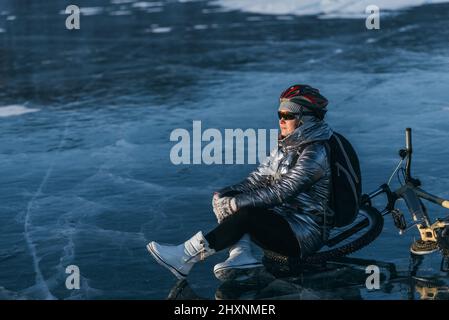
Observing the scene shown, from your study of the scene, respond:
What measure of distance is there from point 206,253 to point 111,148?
190 inches

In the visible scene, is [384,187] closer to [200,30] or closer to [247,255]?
[247,255]

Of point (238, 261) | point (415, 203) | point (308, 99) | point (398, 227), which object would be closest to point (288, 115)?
point (308, 99)

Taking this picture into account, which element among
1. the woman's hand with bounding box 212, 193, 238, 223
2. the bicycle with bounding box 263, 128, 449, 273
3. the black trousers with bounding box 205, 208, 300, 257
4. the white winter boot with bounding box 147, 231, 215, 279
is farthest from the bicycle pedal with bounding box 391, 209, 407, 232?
the white winter boot with bounding box 147, 231, 215, 279

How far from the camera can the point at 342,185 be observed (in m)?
7.32

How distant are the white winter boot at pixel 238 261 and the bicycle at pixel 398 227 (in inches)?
8.6

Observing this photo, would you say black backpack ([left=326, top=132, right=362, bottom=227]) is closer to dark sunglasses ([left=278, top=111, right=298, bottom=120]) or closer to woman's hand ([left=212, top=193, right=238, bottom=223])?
dark sunglasses ([left=278, top=111, right=298, bottom=120])

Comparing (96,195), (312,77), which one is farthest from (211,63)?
(96,195)

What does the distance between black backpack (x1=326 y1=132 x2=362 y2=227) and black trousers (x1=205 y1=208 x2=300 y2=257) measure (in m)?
0.42

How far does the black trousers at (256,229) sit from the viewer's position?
23.8ft

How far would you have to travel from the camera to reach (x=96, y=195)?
32.9 ft

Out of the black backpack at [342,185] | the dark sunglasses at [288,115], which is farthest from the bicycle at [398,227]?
the dark sunglasses at [288,115]

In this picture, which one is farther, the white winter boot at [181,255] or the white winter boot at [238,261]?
the white winter boot at [238,261]

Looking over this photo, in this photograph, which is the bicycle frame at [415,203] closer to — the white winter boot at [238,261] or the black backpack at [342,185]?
the black backpack at [342,185]

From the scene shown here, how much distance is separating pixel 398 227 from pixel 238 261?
1.51 meters
